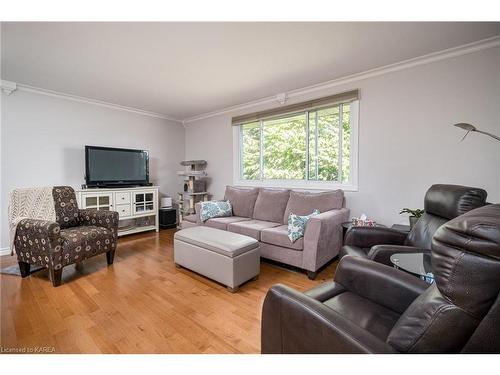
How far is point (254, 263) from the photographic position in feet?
7.34

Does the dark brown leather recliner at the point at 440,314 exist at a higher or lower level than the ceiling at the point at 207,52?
Answer: lower

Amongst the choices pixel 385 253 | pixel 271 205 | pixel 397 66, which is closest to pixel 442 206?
pixel 385 253

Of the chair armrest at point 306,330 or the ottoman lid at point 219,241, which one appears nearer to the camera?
the chair armrest at point 306,330

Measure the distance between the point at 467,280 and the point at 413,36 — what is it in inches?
86.9

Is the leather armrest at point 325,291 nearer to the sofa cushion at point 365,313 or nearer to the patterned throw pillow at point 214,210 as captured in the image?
the sofa cushion at point 365,313

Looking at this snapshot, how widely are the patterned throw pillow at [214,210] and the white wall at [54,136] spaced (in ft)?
5.91

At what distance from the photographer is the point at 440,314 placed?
64 cm

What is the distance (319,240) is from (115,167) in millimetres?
3362

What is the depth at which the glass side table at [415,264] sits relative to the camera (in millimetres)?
1236

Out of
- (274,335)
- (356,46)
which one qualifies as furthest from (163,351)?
(356,46)

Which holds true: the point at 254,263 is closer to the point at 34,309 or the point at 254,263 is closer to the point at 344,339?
the point at 344,339

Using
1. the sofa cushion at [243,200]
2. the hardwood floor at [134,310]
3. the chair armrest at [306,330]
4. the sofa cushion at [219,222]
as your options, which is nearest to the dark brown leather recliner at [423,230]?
the hardwood floor at [134,310]

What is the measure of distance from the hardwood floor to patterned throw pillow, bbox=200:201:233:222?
0.86 m
